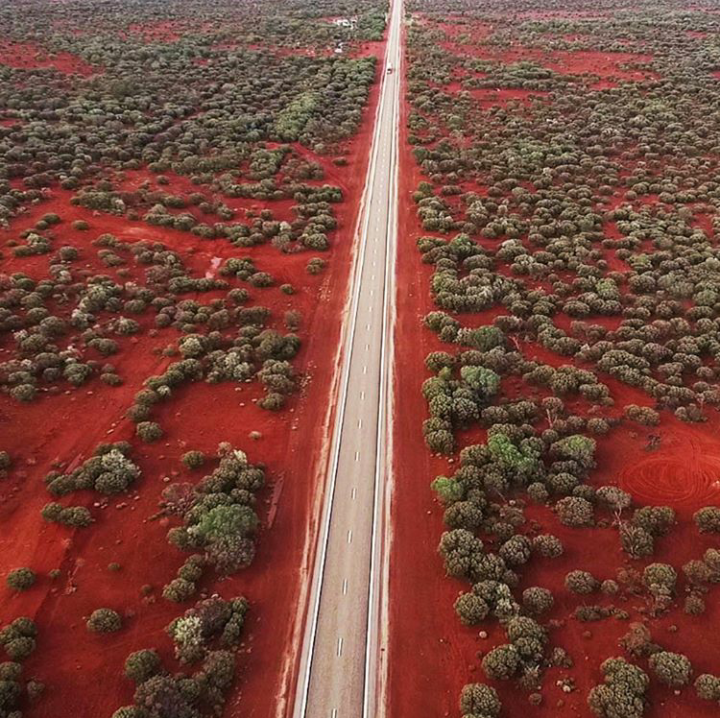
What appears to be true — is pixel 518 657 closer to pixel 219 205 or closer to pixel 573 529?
pixel 573 529

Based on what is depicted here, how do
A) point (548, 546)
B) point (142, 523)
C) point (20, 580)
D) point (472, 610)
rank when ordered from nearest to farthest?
1. point (472, 610)
2. point (20, 580)
3. point (548, 546)
4. point (142, 523)

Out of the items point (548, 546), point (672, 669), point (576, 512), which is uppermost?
point (576, 512)

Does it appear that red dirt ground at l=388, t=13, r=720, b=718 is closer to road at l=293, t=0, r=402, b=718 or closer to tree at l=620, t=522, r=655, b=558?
tree at l=620, t=522, r=655, b=558

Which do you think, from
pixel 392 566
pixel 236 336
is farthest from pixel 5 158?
pixel 392 566

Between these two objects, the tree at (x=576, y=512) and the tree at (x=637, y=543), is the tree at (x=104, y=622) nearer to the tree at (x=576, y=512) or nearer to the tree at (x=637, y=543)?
the tree at (x=576, y=512)

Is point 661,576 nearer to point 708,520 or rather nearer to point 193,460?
point 708,520

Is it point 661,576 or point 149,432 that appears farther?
point 149,432

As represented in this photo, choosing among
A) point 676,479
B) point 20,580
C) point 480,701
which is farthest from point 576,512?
point 20,580
